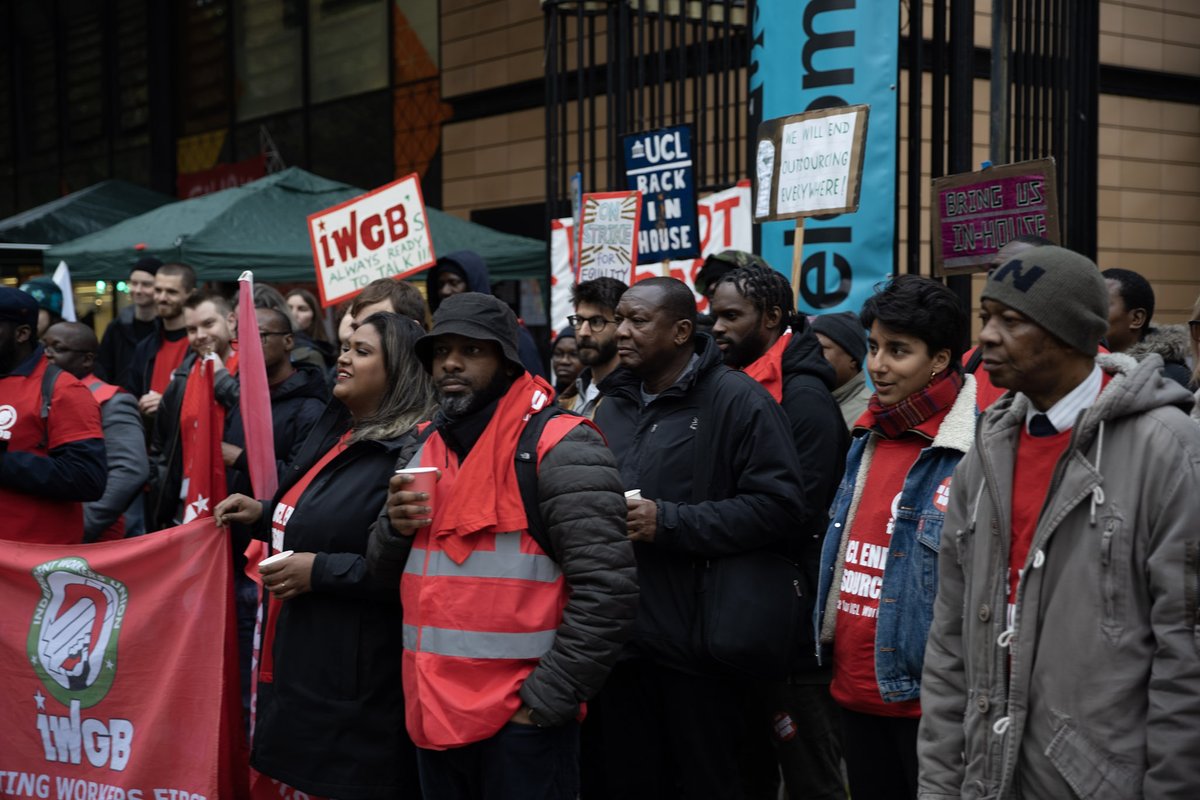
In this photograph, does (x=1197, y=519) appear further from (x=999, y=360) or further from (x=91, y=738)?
(x=91, y=738)

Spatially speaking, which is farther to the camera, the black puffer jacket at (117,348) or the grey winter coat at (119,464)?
the black puffer jacket at (117,348)

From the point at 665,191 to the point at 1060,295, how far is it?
5.08m

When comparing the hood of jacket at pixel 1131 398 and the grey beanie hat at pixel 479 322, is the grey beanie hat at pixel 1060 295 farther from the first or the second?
the grey beanie hat at pixel 479 322

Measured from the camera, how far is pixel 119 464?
252 inches

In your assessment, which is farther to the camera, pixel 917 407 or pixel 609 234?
pixel 609 234

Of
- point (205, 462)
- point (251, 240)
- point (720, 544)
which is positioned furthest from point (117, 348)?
point (720, 544)

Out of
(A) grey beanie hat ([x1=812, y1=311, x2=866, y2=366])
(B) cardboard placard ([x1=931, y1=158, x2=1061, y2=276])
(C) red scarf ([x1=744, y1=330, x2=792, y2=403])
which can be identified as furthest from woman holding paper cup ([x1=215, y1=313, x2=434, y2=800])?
(B) cardboard placard ([x1=931, y1=158, x2=1061, y2=276])

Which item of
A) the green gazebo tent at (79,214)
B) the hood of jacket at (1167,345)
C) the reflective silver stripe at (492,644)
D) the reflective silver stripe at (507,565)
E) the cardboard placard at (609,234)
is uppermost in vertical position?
the green gazebo tent at (79,214)

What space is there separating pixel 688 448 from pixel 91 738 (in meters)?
2.43

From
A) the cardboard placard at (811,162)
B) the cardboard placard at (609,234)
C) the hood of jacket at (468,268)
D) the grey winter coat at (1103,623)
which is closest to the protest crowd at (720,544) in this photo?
the grey winter coat at (1103,623)

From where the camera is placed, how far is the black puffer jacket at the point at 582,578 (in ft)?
11.5

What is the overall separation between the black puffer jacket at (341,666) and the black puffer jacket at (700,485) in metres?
0.83

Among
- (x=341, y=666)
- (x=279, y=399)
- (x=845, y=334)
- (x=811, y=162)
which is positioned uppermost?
(x=811, y=162)

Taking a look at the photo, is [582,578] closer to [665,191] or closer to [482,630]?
[482,630]
